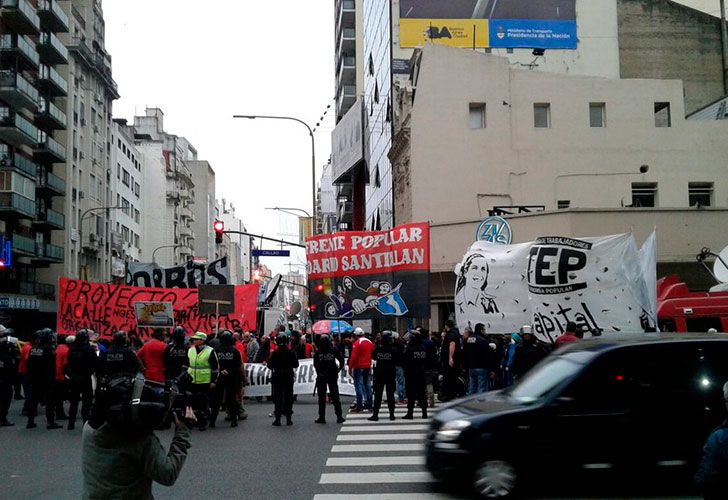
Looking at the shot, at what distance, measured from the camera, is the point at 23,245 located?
48562 mm

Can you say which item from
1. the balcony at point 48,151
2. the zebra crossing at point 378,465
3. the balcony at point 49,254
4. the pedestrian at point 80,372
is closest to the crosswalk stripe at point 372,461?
the zebra crossing at point 378,465

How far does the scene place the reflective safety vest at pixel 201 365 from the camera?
14492 millimetres

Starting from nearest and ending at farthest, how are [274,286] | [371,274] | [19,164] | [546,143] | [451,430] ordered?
[451,430]
[371,274]
[546,143]
[274,286]
[19,164]

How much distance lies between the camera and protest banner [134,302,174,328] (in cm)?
2292

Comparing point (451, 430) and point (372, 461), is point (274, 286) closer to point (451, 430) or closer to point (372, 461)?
point (372, 461)

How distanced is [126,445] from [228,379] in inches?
438

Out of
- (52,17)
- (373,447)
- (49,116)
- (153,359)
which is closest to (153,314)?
(153,359)

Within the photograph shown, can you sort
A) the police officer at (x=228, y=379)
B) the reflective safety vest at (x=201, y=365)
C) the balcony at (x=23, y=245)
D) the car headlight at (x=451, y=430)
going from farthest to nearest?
the balcony at (x=23, y=245) → the police officer at (x=228, y=379) → the reflective safety vest at (x=201, y=365) → the car headlight at (x=451, y=430)

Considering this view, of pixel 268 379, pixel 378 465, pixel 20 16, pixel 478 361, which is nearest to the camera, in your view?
pixel 378 465

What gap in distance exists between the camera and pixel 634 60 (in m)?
41.2

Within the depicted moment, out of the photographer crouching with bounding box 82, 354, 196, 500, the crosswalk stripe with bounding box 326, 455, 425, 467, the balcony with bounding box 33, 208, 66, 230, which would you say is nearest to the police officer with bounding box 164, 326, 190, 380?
the crosswalk stripe with bounding box 326, 455, 425, 467

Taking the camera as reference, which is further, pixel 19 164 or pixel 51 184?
pixel 51 184

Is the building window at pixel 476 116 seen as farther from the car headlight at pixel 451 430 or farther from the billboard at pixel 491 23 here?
the car headlight at pixel 451 430

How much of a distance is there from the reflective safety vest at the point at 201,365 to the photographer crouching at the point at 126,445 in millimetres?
10144
